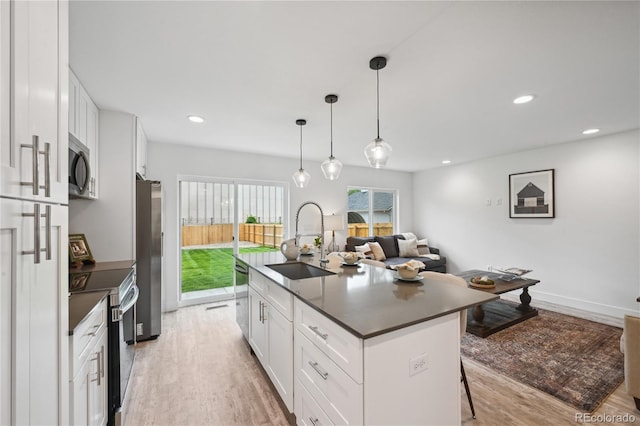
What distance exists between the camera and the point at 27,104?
0.81m

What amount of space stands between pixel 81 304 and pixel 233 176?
11.0 ft

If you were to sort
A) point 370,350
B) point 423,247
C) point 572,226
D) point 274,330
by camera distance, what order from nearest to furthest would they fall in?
point 370,350, point 274,330, point 572,226, point 423,247

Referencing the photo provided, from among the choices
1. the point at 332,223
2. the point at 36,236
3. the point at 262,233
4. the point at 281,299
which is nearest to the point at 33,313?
the point at 36,236

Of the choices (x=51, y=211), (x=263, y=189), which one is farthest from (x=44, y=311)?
(x=263, y=189)

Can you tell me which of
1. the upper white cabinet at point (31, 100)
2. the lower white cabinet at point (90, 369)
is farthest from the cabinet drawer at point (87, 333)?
the upper white cabinet at point (31, 100)

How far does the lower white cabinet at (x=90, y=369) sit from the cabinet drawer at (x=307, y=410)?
3.48ft

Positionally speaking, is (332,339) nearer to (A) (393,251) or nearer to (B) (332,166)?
(B) (332,166)

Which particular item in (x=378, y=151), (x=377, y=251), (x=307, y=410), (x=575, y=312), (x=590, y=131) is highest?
(x=590, y=131)

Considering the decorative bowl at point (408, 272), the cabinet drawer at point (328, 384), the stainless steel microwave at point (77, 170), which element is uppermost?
the stainless steel microwave at point (77, 170)

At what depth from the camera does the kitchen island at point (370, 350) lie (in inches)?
44.4

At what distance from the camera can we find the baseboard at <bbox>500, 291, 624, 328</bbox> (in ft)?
11.6

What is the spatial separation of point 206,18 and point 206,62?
0.48 metres

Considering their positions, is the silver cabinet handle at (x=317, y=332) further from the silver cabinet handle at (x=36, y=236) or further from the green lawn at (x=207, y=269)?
the green lawn at (x=207, y=269)

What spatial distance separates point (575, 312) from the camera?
3.85 metres
